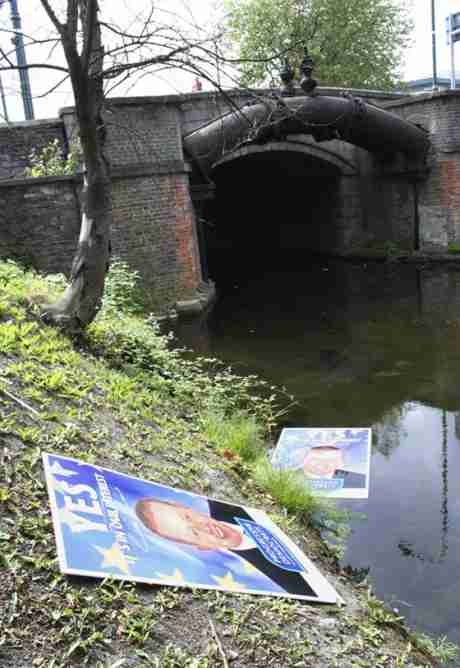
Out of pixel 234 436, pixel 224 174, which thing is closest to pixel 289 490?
pixel 234 436

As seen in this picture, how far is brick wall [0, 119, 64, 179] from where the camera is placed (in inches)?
399

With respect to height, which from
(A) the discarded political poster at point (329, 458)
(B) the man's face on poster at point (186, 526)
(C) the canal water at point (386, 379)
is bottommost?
(C) the canal water at point (386, 379)

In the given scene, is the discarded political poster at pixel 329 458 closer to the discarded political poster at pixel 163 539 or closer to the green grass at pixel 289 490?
the green grass at pixel 289 490

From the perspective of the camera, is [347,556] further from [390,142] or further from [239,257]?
[239,257]

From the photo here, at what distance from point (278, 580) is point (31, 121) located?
9.46 meters

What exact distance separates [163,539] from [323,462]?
2475 mm

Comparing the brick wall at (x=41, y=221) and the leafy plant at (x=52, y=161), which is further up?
the leafy plant at (x=52, y=161)

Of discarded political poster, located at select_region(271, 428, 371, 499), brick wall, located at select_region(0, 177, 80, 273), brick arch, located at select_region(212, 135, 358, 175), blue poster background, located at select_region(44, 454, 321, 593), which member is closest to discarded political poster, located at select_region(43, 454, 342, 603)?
blue poster background, located at select_region(44, 454, 321, 593)

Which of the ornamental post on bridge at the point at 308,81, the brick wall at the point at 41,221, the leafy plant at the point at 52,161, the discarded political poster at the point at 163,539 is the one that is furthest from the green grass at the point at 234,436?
the ornamental post on bridge at the point at 308,81

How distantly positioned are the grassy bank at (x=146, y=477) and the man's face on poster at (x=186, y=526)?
0.90 ft

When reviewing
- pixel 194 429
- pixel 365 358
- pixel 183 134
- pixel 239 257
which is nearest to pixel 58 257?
pixel 183 134

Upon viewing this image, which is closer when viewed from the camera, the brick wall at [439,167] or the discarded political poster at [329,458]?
the discarded political poster at [329,458]

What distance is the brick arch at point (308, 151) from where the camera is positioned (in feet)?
45.2

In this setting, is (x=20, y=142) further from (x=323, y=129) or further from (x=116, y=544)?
(x=116, y=544)
